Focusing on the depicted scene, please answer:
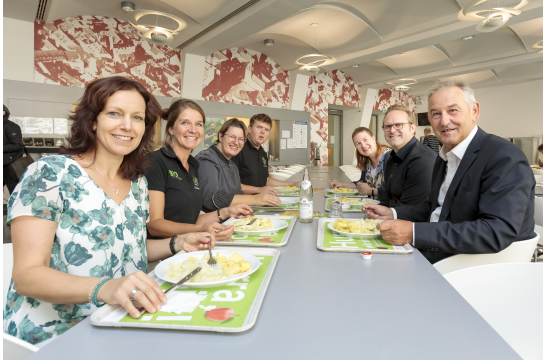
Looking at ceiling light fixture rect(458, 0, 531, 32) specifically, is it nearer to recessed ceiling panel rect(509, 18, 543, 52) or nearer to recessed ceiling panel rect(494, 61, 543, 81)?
recessed ceiling panel rect(509, 18, 543, 52)

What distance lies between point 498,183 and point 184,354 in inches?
59.4

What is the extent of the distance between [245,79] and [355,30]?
10.9ft

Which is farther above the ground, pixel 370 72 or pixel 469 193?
pixel 370 72

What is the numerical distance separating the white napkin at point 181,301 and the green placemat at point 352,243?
65 cm

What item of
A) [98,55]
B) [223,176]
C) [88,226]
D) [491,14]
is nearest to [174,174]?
[88,226]

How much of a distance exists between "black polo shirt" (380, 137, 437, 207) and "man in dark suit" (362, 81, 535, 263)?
65 centimetres

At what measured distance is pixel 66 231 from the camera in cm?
115

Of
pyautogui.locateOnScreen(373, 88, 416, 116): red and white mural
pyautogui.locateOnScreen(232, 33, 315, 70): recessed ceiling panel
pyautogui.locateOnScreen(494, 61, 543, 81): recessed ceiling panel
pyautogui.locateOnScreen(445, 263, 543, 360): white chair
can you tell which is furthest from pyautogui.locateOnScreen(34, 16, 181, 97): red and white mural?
pyautogui.locateOnScreen(494, 61, 543, 81): recessed ceiling panel

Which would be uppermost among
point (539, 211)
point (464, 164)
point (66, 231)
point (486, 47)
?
point (486, 47)

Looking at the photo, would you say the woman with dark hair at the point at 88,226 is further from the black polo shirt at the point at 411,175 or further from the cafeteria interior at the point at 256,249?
the black polo shirt at the point at 411,175

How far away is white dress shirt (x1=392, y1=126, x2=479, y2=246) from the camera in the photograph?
73.4 inches

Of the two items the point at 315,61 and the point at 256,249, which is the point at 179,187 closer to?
the point at 256,249

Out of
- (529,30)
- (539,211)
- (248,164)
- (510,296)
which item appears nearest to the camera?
Answer: (510,296)

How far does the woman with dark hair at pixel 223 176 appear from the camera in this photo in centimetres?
265
